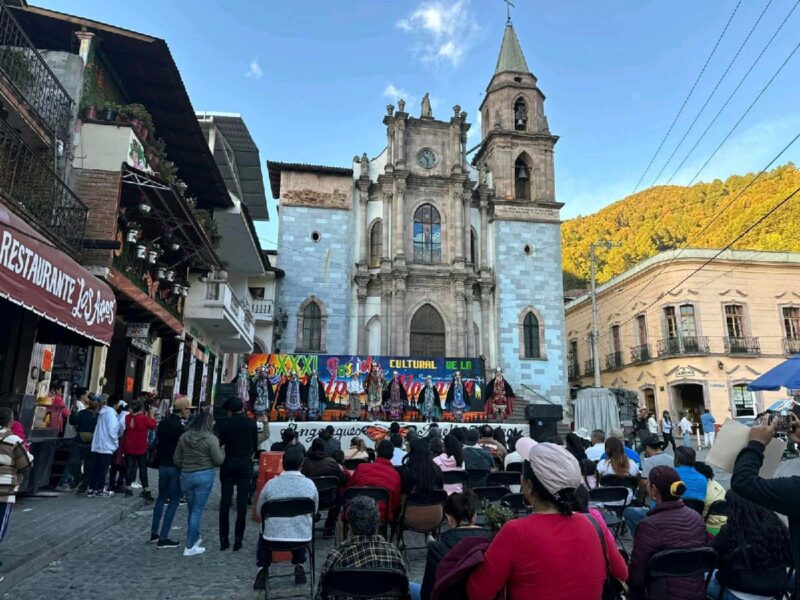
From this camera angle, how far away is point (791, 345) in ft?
96.6

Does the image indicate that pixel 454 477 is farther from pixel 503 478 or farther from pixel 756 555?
pixel 756 555

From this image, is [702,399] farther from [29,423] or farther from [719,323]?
[29,423]

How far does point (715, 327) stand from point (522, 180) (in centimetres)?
1315

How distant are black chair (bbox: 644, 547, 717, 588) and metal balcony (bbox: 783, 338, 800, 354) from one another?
31871mm

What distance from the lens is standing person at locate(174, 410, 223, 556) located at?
6.45 m

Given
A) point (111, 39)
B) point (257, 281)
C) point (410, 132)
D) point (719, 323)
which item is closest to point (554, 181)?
point (410, 132)

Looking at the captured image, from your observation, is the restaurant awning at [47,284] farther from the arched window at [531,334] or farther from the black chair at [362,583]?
the arched window at [531,334]

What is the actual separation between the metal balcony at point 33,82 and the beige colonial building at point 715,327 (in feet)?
91.3

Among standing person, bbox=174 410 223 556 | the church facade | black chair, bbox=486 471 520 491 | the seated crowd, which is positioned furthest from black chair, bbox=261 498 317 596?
the church facade

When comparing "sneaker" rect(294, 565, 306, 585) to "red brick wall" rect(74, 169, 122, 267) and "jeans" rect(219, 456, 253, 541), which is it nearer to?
"jeans" rect(219, 456, 253, 541)

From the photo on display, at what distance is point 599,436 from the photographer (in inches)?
368

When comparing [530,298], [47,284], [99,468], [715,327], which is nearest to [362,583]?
[47,284]

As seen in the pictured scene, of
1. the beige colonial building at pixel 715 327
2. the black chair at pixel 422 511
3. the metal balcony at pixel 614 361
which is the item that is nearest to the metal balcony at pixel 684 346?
the beige colonial building at pixel 715 327

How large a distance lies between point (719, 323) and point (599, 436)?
Result: 24.4 metres
